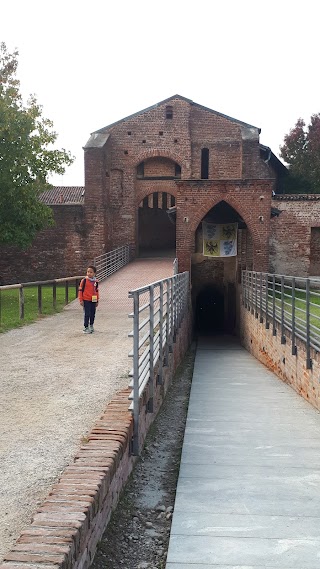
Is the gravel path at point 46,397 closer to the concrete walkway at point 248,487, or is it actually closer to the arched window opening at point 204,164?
the concrete walkway at point 248,487

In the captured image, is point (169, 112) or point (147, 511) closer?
point (147, 511)

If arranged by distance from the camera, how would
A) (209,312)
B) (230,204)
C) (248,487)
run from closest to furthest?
(248,487)
(230,204)
(209,312)

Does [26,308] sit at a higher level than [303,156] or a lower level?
lower

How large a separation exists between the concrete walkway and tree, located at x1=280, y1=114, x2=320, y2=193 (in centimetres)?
2974

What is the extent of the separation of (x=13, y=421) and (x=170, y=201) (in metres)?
26.4

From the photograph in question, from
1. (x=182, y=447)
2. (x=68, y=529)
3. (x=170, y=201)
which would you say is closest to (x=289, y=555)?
(x=68, y=529)

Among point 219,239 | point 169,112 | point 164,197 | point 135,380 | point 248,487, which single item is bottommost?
point 248,487

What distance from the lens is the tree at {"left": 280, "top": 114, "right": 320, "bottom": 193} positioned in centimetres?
3603

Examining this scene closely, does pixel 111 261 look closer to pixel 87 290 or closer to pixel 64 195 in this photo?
pixel 87 290

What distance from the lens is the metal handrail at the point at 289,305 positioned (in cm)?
861

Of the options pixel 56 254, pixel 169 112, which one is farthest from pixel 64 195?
pixel 56 254

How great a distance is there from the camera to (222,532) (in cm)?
380

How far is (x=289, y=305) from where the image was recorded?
12.0m

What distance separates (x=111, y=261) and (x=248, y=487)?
72.2ft
